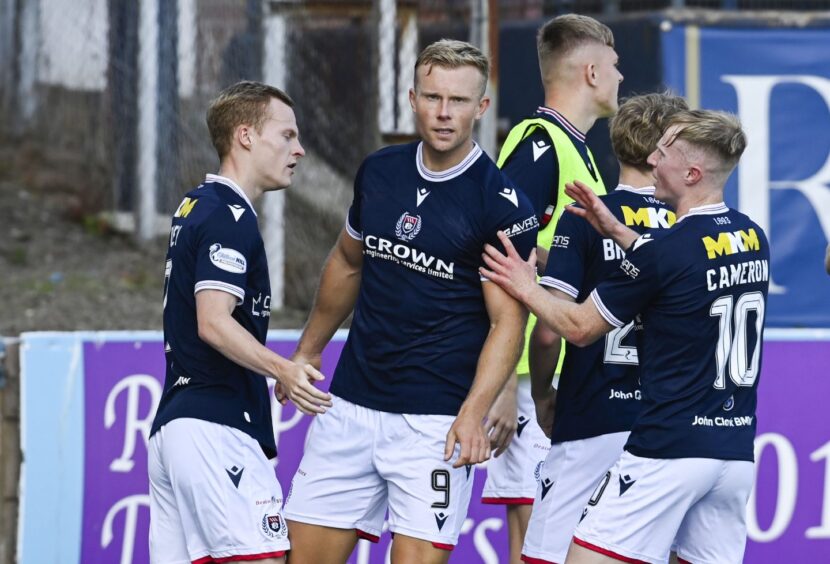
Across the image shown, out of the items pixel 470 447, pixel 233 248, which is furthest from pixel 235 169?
pixel 470 447

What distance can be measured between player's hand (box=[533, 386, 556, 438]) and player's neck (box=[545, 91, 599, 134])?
Result: 1.05m

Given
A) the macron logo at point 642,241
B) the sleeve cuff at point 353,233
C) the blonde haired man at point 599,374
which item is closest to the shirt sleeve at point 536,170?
the blonde haired man at point 599,374

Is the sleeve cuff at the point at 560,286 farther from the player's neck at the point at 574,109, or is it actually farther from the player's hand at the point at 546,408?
the player's neck at the point at 574,109

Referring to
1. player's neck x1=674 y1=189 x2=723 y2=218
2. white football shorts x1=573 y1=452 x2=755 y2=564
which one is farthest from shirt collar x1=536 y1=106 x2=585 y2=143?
white football shorts x1=573 y1=452 x2=755 y2=564

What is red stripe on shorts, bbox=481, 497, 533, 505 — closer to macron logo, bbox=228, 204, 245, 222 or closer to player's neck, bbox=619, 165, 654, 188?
player's neck, bbox=619, 165, 654, 188

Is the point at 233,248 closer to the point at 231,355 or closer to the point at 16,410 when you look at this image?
the point at 231,355

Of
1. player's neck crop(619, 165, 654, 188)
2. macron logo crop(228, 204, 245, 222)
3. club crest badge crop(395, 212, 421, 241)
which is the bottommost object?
club crest badge crop(395, 212, 421, 241)

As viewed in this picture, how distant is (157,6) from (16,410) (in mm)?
5058

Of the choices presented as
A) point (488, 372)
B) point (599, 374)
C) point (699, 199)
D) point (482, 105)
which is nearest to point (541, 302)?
point (488, 372)

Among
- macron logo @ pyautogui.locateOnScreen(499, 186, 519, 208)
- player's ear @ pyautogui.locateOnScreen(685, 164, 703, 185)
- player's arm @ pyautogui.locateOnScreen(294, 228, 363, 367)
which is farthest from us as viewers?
player's arm @ pyautogui.locateOnScreen(294, 228, 363, 367)

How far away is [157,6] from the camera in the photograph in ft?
34.7

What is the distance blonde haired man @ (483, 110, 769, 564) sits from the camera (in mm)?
4312

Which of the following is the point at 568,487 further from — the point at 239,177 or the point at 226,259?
the point at 239,177

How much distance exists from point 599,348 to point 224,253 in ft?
4.56
